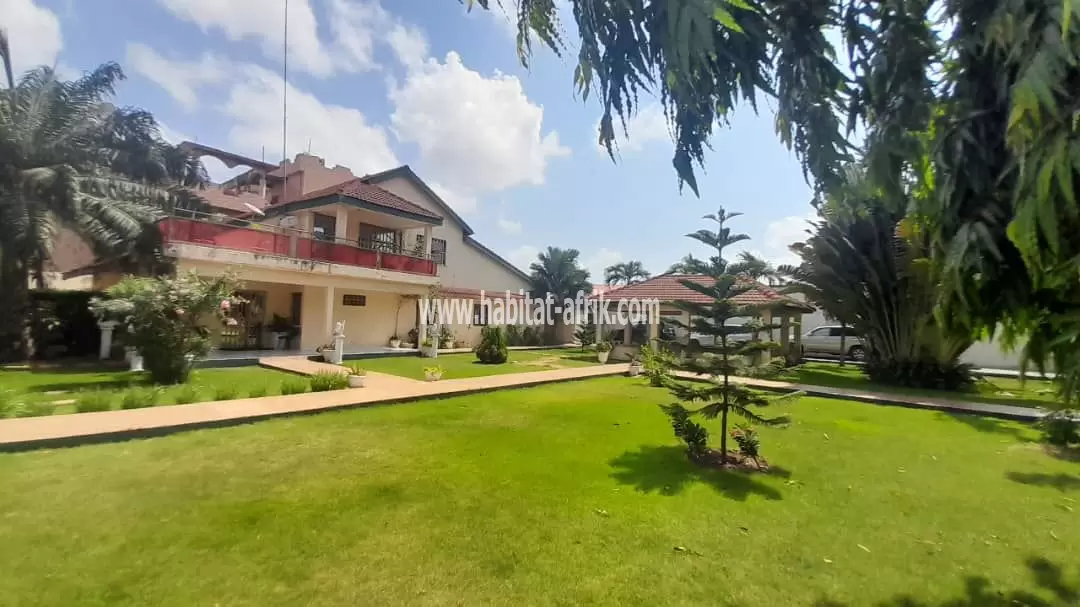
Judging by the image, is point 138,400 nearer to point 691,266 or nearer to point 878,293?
point 691,266

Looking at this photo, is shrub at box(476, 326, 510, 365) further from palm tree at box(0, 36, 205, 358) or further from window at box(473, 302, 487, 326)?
palm tree at box(0, 36, 205, 358)

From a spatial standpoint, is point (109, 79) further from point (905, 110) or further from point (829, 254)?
point (829, 254)

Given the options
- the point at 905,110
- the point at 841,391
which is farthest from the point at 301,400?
the point at 841,391

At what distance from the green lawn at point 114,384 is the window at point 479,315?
1326 cm

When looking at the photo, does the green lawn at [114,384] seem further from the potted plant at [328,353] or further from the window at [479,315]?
the window at [479,315]

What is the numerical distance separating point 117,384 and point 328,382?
14.4 feet

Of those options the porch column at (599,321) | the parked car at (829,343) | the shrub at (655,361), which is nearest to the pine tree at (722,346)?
the shrub at (655,361)

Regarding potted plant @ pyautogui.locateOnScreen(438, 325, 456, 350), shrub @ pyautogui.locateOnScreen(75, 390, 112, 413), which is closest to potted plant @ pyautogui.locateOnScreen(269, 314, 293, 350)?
potted plant @ pyautogui.locateOnScreen(438, 325, 456, 350)

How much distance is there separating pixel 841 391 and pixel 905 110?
13.7m

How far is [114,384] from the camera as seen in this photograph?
34.2 ft

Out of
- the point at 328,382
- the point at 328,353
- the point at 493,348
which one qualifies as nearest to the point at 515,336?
the point at 493,348

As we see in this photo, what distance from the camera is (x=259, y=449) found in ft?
21.0

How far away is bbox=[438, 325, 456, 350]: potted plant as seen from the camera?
22.7 metres

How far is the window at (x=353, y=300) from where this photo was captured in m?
20.4
